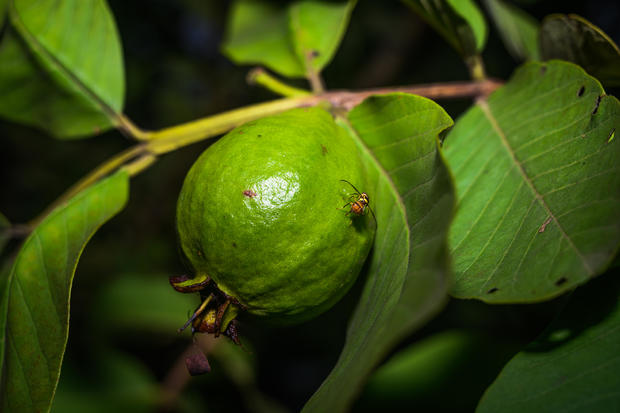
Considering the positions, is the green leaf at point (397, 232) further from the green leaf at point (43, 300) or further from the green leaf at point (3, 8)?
the green leaf at point (3, 8)

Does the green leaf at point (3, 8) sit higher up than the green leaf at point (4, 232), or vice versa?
the green leaf at point (3, 8)

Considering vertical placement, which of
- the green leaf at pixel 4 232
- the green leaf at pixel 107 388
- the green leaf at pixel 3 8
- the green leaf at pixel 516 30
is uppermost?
the green leaf at pixel 3 8

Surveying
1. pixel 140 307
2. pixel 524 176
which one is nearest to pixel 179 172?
pixel 140 307

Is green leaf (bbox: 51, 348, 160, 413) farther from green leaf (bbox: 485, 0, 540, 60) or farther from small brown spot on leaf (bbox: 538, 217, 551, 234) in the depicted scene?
green leaf (bbox: 485, 0, 540, 60)

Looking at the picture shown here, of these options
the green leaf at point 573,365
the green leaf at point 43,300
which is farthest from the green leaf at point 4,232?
the green leaf at point 573,365

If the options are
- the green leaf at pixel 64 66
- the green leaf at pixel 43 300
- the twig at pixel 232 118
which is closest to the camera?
the green leaf at pixel 43 300

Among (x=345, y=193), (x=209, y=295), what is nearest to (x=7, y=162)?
(x=209, y=295)

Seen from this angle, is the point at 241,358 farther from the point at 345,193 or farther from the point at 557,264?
the point at 557,264
